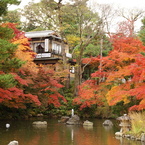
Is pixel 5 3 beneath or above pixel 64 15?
beneath

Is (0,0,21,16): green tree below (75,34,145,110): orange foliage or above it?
above

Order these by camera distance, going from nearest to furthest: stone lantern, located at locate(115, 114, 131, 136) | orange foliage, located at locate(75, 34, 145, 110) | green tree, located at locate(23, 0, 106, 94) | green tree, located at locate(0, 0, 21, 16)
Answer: green tree, located at locate(0, 0, 21, 16)
stone lantern, located at locate(115, 114, 131, 136)
orange foliage, located at locate(75, 34, 145, 110)
green tree, located at locate(23, 0, 106, 94)

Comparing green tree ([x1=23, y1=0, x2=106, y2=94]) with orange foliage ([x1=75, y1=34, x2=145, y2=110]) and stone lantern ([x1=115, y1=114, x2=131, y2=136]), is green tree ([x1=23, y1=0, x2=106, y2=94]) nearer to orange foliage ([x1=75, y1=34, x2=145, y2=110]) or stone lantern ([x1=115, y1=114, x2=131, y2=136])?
orange foliage ([x1=75, y1=34, x2=145, y2=110])

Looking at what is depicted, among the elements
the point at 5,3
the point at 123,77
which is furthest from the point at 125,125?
the point at 5,3

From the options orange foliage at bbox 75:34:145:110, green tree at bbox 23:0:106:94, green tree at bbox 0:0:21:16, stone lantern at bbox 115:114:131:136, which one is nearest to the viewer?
green tree at bbox 0:0:21:16

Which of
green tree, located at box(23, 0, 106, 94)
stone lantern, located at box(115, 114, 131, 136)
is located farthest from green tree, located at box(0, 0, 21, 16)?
green tree, located at box(23, 0, 106, 94)

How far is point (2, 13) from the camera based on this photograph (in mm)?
14305

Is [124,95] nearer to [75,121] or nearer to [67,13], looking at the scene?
[75,121]

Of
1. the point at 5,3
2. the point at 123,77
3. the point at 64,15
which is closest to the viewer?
the point at 5,3

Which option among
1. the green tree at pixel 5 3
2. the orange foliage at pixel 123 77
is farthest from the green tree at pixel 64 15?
the green tree at pixel 5 3

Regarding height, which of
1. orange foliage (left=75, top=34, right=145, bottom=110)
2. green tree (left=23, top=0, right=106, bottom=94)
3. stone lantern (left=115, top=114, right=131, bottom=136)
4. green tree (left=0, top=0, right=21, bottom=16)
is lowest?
stone lantern (left=115, top=114, right=131, bottom=136)

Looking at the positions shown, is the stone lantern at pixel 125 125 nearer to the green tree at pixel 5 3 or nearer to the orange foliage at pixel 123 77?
the orange foliage at pixel 123 77

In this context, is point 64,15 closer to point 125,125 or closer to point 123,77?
point 123,77

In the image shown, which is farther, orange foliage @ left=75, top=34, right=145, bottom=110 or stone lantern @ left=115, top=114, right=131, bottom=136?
orange foliage @ left=75, top=34, right=145, bottom=110
